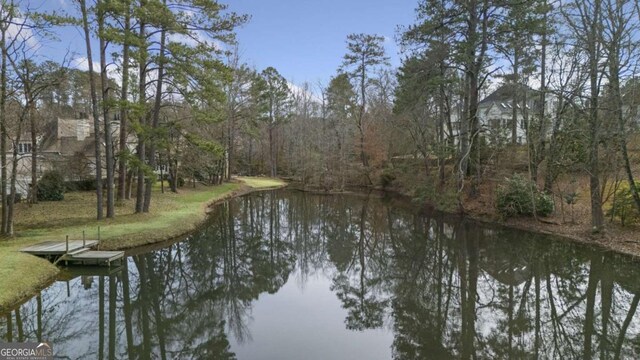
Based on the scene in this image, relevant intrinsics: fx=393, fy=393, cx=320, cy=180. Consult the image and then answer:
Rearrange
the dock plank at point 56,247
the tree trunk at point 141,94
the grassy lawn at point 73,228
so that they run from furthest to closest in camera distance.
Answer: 1. the tree trunk at point 141,94
2. the dock plank at point 56,247
3. the grassy lawn at point 73,228

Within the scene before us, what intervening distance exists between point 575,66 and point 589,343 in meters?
14.5

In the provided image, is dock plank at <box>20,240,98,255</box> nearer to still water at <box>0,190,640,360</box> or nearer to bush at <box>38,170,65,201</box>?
still water at <box>0,190,640,360</box>

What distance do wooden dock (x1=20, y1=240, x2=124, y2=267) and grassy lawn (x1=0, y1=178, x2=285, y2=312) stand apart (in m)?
0.42

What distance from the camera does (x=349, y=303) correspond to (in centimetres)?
1012

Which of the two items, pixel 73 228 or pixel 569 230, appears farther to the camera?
pixel 569 230

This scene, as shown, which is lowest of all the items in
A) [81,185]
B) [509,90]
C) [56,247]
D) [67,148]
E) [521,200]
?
[56,247]

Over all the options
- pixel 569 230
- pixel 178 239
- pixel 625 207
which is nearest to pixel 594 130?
pixel 625 207

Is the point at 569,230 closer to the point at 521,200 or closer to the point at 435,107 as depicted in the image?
the point at 521,200

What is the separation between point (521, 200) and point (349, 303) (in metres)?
12.4

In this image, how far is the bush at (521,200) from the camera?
18312mm

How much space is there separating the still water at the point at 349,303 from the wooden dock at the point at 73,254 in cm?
70

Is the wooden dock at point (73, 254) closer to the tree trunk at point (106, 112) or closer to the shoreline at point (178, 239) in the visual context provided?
the shoreline at point (178, 239)

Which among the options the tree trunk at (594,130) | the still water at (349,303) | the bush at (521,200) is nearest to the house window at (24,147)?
the still water at (349,303)

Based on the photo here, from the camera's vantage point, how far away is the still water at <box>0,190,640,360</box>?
7355mm
